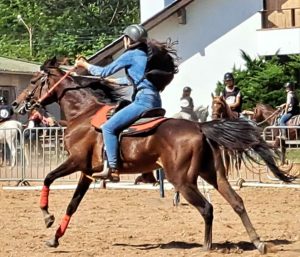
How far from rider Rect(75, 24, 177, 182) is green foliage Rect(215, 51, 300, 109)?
19129mm

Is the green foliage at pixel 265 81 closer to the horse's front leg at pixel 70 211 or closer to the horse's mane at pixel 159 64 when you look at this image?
the horse's mane at pixel 159 64

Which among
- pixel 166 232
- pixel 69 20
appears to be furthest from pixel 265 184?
pixel 69 20

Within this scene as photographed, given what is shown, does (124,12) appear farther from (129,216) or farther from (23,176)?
(129,216)

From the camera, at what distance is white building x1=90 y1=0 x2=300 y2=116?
31.9 meters

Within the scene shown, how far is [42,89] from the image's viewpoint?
12.2 metres

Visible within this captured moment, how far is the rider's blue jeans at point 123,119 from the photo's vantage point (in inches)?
437

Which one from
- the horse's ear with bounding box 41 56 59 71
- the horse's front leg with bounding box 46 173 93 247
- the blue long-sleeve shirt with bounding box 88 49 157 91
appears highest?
the horse's ear with bounding box 41 56 59 71

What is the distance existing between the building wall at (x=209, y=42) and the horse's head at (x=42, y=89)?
19763mm

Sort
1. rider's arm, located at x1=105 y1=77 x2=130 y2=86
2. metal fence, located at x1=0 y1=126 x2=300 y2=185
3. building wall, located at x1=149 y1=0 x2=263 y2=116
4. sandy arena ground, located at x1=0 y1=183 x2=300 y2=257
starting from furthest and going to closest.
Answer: building wall, located at x1=149 y1=0 x2=263 y2=116
metal fence, located at x1=0 y1=126 x2=300 y2=185
rider's arm, located at x1=105 y1=77 x2=130 y2=86
sandy arena ground, located at x1=0 y1=183 x2=300 y2=257

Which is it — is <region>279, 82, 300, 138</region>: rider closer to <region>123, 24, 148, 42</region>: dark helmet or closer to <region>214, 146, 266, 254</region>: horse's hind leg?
<region>214, 146, 266, 254</region>: horse's hind leg

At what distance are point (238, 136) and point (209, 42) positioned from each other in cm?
2147

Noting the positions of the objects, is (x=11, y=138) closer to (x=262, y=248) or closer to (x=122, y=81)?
(x=122, y=81)

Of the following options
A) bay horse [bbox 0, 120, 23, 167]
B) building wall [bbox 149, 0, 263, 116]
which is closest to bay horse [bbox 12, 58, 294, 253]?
bay horse [bbox 0, 120, 23, 167]

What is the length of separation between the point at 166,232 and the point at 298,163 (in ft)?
24.8
